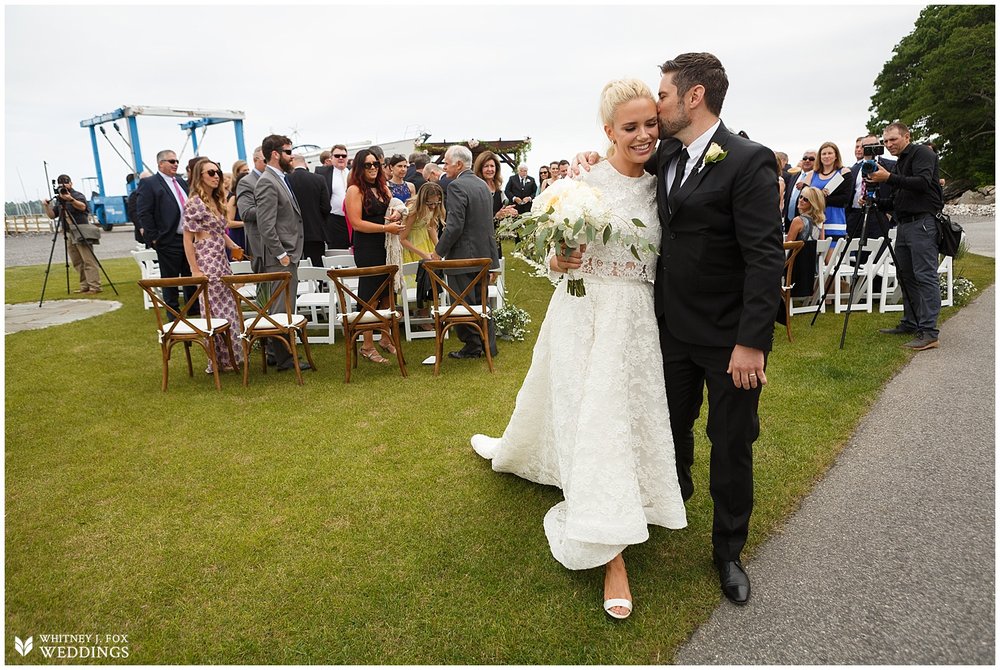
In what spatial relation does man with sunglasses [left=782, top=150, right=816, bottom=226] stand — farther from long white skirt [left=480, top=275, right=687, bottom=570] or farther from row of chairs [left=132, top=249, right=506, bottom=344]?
long white skirt [left=480, top=275, right=687, bottom=570]

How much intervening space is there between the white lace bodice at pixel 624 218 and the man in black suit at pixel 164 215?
6881 millimetres

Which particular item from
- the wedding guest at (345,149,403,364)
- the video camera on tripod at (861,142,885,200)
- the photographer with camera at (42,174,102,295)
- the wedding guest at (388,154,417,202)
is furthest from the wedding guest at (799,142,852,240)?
the photographer with camera at (42,174,102,295)

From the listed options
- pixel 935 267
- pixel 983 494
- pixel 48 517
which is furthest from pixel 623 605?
pixel 935 267

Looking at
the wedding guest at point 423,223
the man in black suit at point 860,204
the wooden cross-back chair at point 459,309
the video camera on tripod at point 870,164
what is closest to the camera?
the wooden cross-back chair at point 459,309

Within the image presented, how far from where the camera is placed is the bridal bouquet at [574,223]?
2.64m

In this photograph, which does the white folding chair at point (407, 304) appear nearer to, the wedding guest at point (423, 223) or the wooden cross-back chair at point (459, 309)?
the wedding guest at point (423, 223)

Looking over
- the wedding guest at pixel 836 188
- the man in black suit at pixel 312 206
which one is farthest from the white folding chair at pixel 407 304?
the wedding guest at pixel 836 188

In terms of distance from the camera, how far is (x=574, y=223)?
104 inches

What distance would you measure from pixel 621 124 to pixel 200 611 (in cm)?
292

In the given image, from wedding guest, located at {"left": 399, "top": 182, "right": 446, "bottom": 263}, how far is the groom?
→ 4.36 metres

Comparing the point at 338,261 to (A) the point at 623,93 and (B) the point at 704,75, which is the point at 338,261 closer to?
(A) the point at 623,93

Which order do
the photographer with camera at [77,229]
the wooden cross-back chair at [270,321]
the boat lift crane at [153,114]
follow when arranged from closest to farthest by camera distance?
1. the wooden cross-back chair at [270,321]
2. the photographer with camera at [77,229]
3. the boat lift crane at [153,114]

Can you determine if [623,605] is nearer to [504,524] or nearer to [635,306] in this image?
[504,524]

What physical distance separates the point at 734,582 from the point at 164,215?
8.19 m
